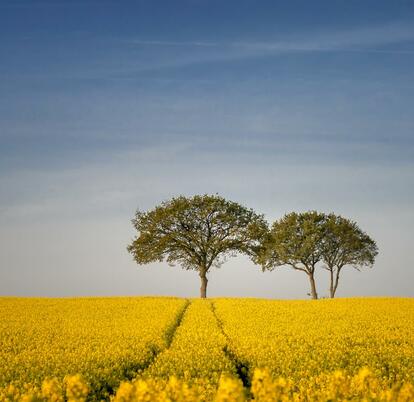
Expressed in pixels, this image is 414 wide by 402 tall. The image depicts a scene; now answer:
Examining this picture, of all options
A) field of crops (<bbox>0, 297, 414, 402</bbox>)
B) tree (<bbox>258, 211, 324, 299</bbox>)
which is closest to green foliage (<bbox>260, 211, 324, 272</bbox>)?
tree (<bbox>258, 211, 324, 299</bbox>)

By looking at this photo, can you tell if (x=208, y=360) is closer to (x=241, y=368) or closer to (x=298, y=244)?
(x=241, y=368)

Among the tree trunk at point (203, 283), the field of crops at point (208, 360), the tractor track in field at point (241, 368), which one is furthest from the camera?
the tree trunk at point (203, 283)

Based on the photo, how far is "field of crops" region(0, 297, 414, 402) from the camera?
8.48 meters

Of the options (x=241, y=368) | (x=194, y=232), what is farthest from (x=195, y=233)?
(x=241, y=368)

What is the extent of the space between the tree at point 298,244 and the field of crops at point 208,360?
40918 mm

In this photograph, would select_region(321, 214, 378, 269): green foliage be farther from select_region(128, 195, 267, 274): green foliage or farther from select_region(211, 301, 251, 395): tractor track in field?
select_region(211, 301, 251, 395): tractor track in field

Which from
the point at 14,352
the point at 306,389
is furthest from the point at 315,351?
the point at 14,352

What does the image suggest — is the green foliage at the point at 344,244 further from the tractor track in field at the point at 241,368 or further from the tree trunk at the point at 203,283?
the tractor track in field at the point at 241,368

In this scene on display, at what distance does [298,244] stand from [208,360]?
57190 mm

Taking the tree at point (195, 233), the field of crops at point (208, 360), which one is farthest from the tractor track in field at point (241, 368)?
the tree at point (195, 233)

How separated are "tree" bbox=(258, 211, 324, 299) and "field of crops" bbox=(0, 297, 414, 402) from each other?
4092 cm

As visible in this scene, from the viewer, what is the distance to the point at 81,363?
1588 cm

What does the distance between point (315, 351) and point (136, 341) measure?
6.87m

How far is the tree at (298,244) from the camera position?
71.1 meters
